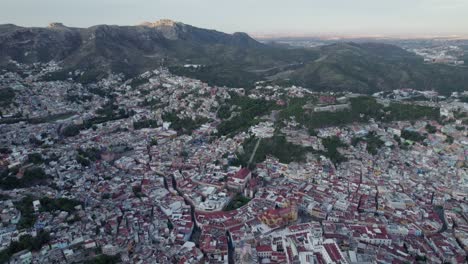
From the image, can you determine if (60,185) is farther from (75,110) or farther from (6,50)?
(6,50)

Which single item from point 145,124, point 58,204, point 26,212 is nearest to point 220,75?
point 145,124

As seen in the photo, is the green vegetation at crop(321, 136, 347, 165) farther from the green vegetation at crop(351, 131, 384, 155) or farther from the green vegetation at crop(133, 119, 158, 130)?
the green vegetation at crop(133, 119, 158, 130)

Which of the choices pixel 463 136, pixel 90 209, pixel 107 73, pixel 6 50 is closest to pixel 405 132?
pixel 463 136

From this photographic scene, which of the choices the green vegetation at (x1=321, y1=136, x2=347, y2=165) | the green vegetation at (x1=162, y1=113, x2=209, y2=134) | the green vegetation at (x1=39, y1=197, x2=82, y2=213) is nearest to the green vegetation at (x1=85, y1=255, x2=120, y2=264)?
the green vegetation at (x1=39, y1=197, x2=82, y2=213)

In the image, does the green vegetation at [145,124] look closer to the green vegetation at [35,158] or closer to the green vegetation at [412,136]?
the green vegetation at [35,158]

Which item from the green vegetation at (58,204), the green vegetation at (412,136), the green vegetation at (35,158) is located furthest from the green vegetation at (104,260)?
the green vegetation at (412,136)

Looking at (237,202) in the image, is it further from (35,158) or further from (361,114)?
(361,114)
